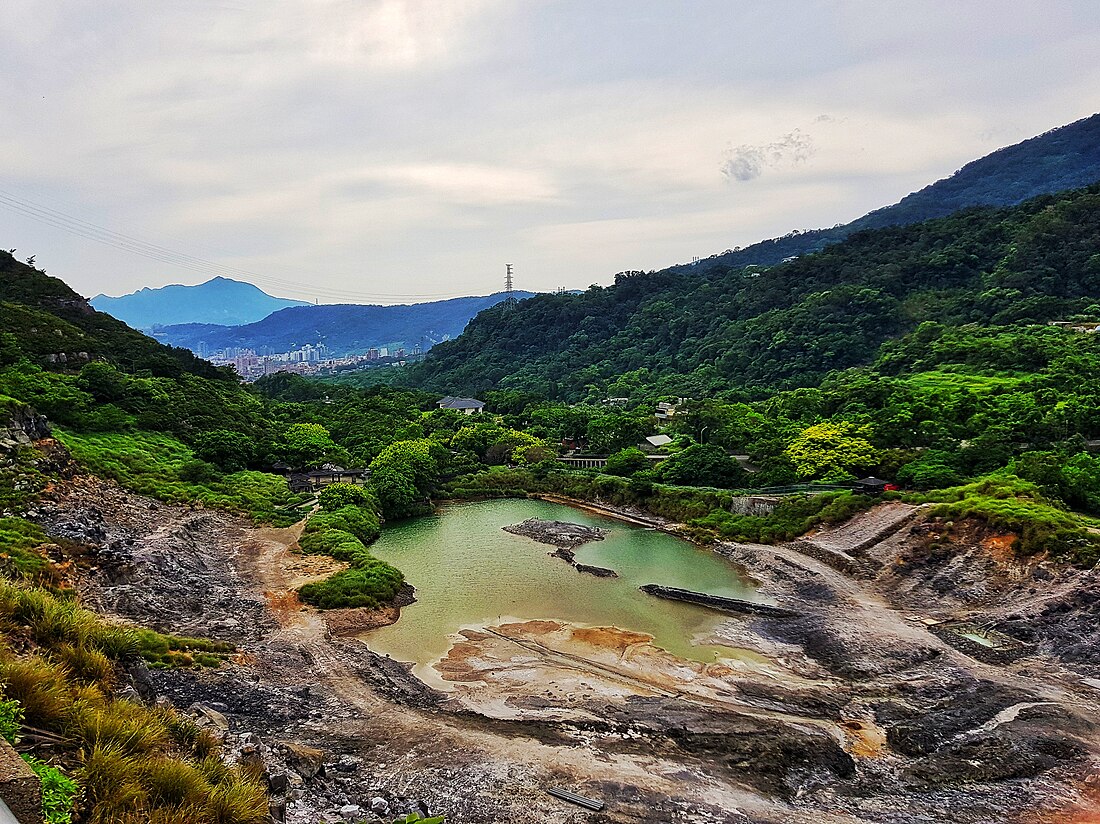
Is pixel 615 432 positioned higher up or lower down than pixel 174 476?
lower down

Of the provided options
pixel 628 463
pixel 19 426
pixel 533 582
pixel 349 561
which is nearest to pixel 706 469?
pixel 628 463

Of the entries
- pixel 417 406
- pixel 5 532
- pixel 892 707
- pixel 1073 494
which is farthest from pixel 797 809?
pixel 417 406

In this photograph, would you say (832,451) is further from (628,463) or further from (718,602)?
(718,602)

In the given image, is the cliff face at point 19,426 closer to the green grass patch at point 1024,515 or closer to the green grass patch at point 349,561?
the green grass patch at point 349,561

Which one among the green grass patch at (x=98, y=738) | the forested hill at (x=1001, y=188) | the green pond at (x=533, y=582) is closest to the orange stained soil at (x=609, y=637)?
the green pond at (x=533, y=582)

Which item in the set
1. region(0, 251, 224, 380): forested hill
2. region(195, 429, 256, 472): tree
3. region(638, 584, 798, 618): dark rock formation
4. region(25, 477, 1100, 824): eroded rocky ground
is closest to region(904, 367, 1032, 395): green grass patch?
region(25, 477, 1100, 824): eroded rocky ground

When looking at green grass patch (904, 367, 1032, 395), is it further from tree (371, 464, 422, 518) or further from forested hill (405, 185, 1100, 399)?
tree (371, 464, 422, 518)
